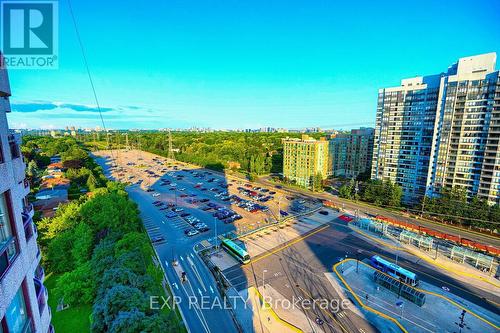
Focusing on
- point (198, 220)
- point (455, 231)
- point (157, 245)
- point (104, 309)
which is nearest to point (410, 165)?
point (455, 231)

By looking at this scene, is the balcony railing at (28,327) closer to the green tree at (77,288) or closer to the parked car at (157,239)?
the green tree at (77,288)

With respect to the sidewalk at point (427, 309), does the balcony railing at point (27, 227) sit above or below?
above

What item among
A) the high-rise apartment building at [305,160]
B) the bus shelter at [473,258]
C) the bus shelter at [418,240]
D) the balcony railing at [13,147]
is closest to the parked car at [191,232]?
the bus shelter at [418,240]

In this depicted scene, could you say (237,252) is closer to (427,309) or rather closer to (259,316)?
(259,316)

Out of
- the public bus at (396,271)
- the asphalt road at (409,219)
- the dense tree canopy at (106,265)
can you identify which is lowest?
the asphalt road at (409,219)

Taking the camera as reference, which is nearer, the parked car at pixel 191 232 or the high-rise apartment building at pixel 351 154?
the parked car at pixel 191 232

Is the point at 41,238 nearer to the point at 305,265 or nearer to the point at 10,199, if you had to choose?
the point at 10,199

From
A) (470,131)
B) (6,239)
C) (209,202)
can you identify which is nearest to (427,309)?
(6,239)

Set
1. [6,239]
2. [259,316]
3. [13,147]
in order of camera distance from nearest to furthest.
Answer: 1. [6,239]
2. [13,147]
3. [259,316]
